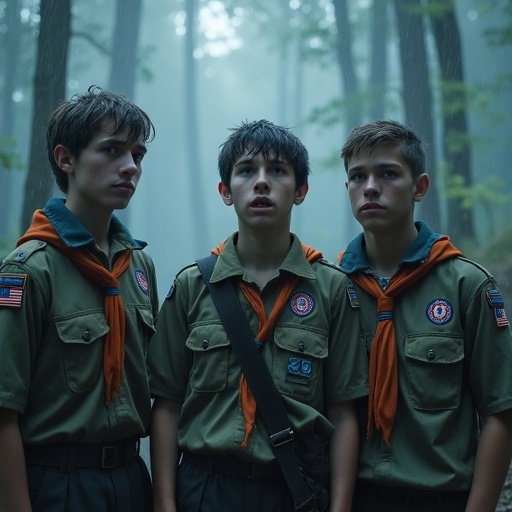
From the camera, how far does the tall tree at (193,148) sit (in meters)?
25.7

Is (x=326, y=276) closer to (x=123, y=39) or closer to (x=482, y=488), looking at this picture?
(x=482, y=488)

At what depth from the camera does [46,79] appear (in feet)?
21.4

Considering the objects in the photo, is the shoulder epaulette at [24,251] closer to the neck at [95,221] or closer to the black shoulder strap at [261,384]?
the neck at [95,221]

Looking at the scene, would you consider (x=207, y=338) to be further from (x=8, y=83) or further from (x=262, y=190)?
(x=8, y=83)

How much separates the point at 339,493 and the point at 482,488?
0.58 meters

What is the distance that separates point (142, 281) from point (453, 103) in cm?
835

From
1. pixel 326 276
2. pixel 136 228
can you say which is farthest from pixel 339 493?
pixel 136 228

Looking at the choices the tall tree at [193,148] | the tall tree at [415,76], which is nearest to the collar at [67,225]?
the tall tree at [415,76]

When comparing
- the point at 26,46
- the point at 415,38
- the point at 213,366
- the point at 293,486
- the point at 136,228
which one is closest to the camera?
the point at 293,486

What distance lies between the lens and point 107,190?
9.20ft

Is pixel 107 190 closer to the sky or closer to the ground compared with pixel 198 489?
closer to the sky

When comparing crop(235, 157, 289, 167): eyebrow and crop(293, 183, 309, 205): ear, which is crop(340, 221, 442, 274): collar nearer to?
crop(293, 183, 309, 205): ear

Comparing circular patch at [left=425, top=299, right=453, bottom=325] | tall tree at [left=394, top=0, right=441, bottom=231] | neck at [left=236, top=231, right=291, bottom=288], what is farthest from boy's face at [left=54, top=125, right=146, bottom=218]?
tall tree at [left=394, top=0, right=441, bottom=231]

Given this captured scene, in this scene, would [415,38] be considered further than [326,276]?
Yes
